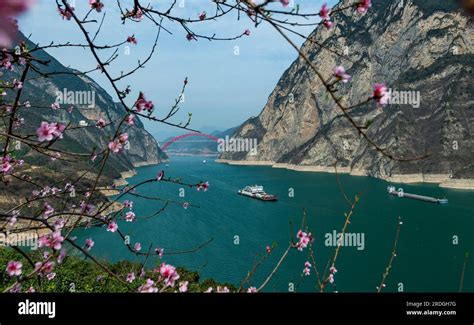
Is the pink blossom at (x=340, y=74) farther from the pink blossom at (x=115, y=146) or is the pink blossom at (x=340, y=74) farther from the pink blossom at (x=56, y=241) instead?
the pink blossom at (x=115, y=146)

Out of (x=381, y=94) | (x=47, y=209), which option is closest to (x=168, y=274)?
(x=47, y=209)

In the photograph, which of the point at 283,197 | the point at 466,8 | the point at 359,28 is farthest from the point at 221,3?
the point at 359,28

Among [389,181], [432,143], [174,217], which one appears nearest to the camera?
[174,217]

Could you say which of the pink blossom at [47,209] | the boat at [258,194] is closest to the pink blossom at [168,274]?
the pink blossom at [47,209]

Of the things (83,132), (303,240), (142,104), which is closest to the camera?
(142,104)

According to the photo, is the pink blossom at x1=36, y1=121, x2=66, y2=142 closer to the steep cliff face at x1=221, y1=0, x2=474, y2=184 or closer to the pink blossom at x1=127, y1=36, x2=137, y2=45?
the pink blossom at x1=127, y1=36, x2=137, y2=45

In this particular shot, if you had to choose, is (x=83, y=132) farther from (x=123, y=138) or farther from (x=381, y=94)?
(x=381, y=94)
